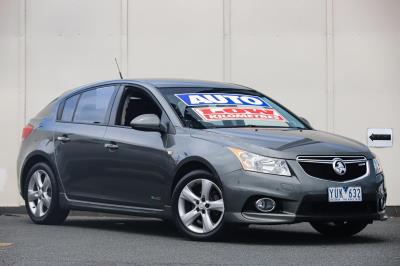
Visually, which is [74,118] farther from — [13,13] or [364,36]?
[364,36]

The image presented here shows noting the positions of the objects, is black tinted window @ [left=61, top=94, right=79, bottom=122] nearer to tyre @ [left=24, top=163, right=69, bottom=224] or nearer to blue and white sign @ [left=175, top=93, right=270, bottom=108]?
tyre @ [left=24, top=163, right=69, bottom=224]

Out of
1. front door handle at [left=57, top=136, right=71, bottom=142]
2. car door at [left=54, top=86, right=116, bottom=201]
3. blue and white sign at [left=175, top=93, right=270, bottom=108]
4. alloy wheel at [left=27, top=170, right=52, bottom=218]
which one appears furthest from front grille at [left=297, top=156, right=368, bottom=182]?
alloy wheel at [left=27, top=170, right=52, bottom=218]

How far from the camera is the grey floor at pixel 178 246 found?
8172mm

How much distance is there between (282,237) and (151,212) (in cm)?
126

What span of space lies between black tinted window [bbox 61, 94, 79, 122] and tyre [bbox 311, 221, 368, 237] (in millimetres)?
3006

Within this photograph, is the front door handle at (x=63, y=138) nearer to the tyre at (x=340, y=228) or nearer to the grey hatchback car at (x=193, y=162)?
the grey hatchback car at (x=193, y=162)

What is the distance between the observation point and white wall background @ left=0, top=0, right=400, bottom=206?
50.2 ft

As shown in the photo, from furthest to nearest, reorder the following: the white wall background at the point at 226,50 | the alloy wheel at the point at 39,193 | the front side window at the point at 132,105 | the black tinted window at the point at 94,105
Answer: the white wall background at the point at 226,50, the alloy wheel at the point at 39,193, the black tinted window at the point at 94,105, the front side window at the point at 132,105

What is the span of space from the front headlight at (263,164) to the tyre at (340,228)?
49.5 inches

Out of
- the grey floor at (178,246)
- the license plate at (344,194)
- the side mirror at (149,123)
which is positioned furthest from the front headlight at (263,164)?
the side mirror at (149,123)

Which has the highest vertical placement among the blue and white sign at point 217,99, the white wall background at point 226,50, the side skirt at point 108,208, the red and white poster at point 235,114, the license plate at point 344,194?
the white wall background at point 226,50

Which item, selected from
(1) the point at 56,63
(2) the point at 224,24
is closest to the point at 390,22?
(2) the point at 224,24

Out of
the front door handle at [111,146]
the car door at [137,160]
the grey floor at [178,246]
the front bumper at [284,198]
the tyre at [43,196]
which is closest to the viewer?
the grey floor at [178,246]

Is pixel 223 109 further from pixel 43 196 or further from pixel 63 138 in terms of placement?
pixel 43 196
